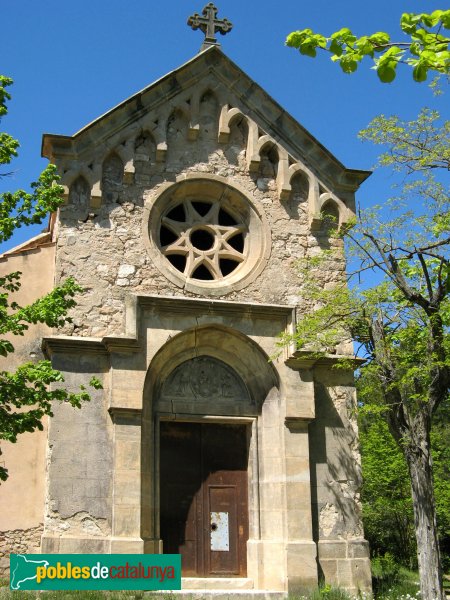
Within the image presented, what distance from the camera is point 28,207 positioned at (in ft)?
34.4

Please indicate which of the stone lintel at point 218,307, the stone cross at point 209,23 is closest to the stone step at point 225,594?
the stone lintel at point 218,307

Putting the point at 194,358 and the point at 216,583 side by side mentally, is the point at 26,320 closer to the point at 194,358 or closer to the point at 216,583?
the point at 194,358

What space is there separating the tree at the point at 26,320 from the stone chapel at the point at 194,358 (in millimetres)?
2176

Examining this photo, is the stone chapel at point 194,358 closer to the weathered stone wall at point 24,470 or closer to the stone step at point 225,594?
the weathered stone wall at point 24,470

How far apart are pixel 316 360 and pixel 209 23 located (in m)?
6.74

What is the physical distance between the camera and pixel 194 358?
545 inches

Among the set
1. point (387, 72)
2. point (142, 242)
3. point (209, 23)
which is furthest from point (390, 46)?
point (209, 23)

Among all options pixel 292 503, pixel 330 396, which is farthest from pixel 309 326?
pixel 292 503

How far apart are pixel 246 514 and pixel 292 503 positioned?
952 millimetres

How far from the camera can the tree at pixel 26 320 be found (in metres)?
9.71

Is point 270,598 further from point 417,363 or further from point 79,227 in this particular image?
point 79,227

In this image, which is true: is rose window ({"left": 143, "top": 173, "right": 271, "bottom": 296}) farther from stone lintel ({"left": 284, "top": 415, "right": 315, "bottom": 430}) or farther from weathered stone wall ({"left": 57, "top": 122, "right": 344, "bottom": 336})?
stone lintel ({"left": 284, "top": 415, "right": 315, "bottom": 430})

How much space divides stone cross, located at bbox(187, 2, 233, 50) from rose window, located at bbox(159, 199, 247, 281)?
344 cm

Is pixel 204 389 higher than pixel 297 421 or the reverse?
higher
